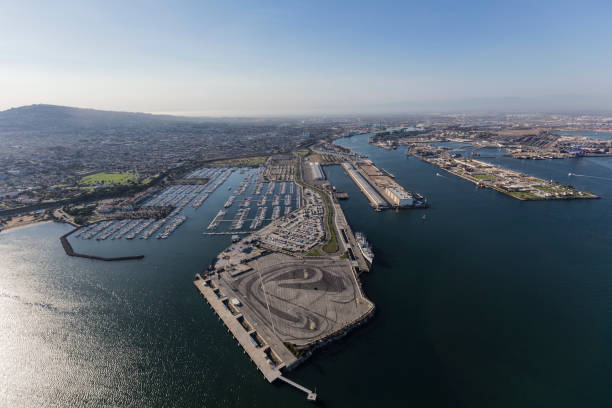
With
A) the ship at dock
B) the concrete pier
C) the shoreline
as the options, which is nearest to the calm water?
the concrete pier

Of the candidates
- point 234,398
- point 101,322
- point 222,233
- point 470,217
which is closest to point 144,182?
point 222,233

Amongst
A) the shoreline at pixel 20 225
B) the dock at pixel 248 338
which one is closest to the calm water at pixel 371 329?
the dock at pixel 248 338

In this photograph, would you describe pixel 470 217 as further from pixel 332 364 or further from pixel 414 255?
pixel 332 364

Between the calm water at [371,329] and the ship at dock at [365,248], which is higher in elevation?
the ship at dock at [365,248]

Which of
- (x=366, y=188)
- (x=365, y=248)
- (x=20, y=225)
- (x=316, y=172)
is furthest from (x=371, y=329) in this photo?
(x=20, y=225)

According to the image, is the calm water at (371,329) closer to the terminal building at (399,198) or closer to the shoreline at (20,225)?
the shoreline at (20,225)

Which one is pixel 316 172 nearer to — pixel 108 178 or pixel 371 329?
pixel 371 329
